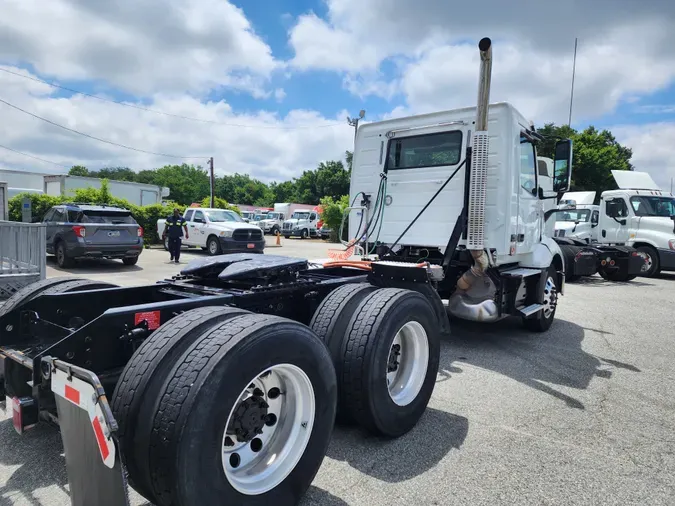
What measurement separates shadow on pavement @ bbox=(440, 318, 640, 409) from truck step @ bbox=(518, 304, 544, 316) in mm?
458

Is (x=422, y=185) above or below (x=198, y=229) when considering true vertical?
above

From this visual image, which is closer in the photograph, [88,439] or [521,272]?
[88,439]

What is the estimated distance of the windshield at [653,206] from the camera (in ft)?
47.4

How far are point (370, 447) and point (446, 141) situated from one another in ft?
13.7

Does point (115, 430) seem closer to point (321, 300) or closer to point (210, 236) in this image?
point (321, 300)

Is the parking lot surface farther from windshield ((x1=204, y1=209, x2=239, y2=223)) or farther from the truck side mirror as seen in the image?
windshield ((x1=204, y1=209, x2=239, y2=223))

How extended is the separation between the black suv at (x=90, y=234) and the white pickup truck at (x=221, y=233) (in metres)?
4.34

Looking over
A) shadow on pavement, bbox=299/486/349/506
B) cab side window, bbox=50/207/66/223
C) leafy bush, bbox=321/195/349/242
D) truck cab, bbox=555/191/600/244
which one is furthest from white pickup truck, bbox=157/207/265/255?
shadow on pavement, bbox=299/486/349/506

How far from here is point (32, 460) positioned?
3.00 metres

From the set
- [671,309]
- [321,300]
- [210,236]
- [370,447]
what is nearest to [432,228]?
[321,300]

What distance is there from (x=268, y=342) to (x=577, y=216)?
18.5 metres

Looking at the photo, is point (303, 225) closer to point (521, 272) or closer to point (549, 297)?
point (549, 297)

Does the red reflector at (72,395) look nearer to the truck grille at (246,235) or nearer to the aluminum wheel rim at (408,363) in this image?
the aluminum wheel rim at (408,363)

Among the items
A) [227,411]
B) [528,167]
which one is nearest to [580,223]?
[528,167]
